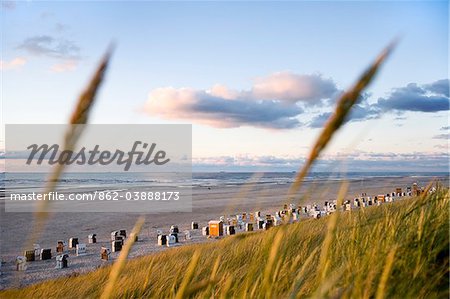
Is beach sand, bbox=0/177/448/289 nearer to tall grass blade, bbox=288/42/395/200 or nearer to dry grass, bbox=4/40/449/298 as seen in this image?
dry grass, bbox=4/40/449/298

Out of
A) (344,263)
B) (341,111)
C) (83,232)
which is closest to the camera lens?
(341,111)

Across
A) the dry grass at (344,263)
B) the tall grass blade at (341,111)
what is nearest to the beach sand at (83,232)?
the dry grass at (344,263)

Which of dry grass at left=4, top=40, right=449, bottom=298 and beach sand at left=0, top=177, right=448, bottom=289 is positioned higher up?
dry grass at left=4, top=40, right=449, bottom=298

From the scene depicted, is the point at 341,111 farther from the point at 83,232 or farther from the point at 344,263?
the point at 83,232

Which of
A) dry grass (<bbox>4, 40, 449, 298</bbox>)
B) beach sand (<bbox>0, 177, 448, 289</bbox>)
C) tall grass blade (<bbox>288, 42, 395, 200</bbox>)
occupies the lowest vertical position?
beach sand (<bbox>0, 177, 448, 289</bbox>)

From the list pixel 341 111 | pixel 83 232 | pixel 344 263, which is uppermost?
pixel 341 111

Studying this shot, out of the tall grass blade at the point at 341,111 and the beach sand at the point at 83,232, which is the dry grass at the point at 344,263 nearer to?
the tall grass blade at the point at 341,111

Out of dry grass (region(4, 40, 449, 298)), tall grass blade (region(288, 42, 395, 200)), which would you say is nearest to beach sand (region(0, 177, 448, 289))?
dry grass (region(4, 40, 449, 298))

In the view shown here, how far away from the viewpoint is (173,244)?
16.1m

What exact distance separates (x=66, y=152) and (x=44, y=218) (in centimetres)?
20

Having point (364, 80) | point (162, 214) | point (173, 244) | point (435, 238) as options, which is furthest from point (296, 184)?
point (162, 214)

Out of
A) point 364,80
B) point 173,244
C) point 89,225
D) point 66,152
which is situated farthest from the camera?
point 89,225

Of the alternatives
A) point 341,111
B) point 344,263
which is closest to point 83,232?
point 344,263

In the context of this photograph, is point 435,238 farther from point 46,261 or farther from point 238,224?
point 238,224
